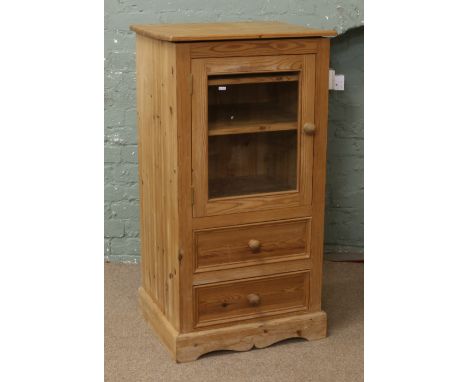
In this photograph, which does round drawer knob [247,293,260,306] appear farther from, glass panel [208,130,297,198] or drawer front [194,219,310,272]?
glass panel [208,130,297,198]

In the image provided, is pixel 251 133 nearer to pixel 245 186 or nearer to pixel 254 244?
pixel 245 186

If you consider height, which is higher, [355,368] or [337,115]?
[337,115]

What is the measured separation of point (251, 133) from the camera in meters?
2.40

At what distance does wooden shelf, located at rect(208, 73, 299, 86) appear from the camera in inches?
88.7

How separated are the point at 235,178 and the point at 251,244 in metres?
0.22

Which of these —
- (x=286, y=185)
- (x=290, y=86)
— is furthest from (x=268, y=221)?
(x=290, y=86)

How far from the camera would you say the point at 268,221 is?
2.43 metres

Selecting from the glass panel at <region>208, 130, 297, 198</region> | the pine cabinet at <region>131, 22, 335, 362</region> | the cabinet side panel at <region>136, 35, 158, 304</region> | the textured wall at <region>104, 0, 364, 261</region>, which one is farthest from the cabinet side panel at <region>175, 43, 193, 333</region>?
the textured wall at <region>104, 0, 364, 261</region>

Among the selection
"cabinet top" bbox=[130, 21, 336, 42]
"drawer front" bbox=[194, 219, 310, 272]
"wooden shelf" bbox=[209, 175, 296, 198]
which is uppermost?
"cabinet top" bbox=[130, 21, 336, 42]

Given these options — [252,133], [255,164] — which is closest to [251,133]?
[252,133]

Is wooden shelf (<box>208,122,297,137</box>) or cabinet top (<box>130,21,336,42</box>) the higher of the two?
cabinet top (<box>130,21,336,42</box>)

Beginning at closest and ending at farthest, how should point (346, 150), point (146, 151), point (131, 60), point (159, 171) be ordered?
point (159, 171) → point (146, 151) → point (131, 60) → point (346, 150)

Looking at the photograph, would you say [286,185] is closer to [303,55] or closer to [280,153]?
[280,153]

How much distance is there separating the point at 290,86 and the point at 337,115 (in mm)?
874
